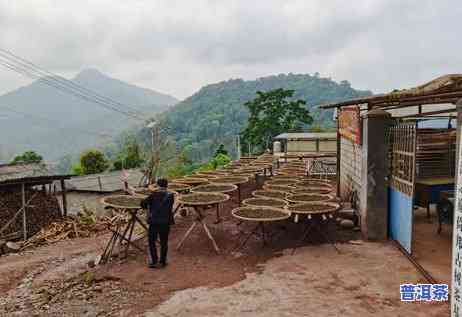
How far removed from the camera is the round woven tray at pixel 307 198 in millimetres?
7578

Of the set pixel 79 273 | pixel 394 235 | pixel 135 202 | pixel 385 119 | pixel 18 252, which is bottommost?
pixel 18 252

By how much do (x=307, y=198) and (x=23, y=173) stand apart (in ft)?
35.4

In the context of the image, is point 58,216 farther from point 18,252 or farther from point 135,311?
point 135,311

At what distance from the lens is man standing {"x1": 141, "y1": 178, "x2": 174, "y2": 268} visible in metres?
6.27

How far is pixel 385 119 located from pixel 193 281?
14.6 feet

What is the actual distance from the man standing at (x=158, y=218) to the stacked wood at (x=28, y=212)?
8.87m

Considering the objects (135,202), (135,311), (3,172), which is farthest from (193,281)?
(3,172)

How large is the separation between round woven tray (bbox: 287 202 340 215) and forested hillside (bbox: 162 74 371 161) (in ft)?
141

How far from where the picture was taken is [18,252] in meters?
11.2

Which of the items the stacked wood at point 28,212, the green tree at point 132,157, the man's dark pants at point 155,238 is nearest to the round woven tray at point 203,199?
the man's dark pants at point 155,238

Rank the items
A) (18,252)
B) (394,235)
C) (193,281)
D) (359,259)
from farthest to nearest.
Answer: (18,252), (394,235), (359,259), (193,281)

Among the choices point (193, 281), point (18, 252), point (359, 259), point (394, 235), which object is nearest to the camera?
point (193, 281)

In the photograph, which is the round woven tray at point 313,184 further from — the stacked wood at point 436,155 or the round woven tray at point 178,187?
the round woven tray at point 178,187

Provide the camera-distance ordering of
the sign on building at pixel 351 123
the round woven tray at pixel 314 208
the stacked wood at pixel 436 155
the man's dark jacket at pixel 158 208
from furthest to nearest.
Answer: the stacked wood at pixel 436 155 < the sign on building at pixel 351 123 < the round woven tray at pixel 314 208 < the man's dark jacket at pixel 158 208
